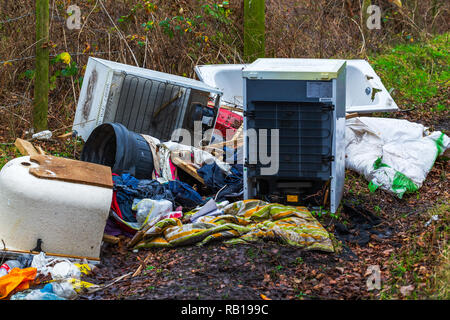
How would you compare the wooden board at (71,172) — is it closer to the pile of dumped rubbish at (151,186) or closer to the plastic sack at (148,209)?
the pile of dumped rubbish at (151,186)

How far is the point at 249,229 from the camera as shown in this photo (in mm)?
5086

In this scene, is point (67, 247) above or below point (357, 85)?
below

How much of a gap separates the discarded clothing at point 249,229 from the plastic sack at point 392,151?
1.45m

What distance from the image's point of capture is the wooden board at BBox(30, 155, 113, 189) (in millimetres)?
4879

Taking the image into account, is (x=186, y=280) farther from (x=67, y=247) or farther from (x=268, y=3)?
(x=268, y=3)

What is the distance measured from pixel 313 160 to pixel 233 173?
53.6 inches

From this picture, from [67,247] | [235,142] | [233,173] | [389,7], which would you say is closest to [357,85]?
[235,142]

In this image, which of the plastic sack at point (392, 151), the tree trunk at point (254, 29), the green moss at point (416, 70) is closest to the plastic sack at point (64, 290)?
the plastic sack at point (392, 151)

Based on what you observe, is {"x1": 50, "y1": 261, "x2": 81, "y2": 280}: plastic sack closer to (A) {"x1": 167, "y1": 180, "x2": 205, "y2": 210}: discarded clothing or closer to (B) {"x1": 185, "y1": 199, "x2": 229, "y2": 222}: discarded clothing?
(B) {"x1": 185, "y1": 199, "x2": 229, "y2": 222}: discarded clothing

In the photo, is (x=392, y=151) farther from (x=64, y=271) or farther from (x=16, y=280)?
(x=16, y=280)

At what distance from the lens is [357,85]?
8836 millimetres

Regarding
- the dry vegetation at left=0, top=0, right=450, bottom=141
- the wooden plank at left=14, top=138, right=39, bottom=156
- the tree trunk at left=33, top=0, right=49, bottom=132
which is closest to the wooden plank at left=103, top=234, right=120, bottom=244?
the wooden plank at left=14, top=138, right=39, bottom=156

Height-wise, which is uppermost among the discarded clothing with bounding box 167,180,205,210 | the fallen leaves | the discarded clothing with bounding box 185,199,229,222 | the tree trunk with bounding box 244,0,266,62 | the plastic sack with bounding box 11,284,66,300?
the tree trunk with bounding box 244,0,266,62

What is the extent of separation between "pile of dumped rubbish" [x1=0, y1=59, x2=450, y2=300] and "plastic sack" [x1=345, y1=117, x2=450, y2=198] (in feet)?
0.04
